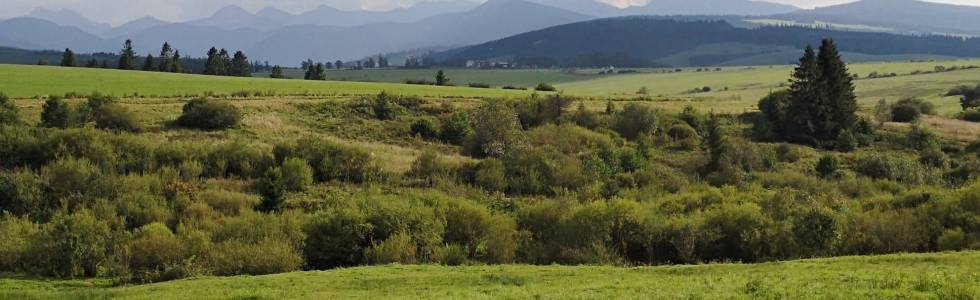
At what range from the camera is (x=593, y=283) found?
44.0 feet

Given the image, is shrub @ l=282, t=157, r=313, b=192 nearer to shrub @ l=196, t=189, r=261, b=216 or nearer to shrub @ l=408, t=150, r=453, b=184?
shrub @ l=196, t=189, r=261, b=216

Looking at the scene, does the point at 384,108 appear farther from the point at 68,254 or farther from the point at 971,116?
the point at 971,116

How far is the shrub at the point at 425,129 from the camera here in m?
43.2

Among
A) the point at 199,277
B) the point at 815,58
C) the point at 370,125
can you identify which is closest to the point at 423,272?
the point at 199,277

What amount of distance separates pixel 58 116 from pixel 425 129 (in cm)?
1946

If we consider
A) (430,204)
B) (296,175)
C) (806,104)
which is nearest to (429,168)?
(296,175)

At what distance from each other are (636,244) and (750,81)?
116542mm

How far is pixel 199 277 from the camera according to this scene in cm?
1531

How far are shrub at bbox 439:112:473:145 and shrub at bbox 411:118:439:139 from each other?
0.45 metres

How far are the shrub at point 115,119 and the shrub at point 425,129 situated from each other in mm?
15614

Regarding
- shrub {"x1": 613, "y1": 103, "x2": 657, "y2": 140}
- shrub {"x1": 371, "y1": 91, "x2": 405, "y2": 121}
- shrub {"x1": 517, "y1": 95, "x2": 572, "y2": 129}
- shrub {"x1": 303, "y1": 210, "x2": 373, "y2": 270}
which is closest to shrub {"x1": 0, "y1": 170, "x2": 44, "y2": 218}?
shrub {"x1": 303, "y1": 210, "x2": 373, "y2": 270}

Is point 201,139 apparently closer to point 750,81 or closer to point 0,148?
point 0,148

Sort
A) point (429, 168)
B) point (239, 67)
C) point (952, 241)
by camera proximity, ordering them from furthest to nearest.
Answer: point (239, 67) → point (429, 168) → point (952, 241)

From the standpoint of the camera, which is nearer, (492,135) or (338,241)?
(338,241)
